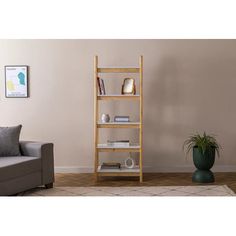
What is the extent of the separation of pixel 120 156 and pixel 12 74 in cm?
195

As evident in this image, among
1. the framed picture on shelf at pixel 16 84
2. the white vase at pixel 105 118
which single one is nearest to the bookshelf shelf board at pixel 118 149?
the white vase at pixel 105 118

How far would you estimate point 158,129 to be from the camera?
5.93m

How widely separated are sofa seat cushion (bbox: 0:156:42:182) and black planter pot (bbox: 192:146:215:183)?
1.95m

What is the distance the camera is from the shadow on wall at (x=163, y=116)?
588 centimetres

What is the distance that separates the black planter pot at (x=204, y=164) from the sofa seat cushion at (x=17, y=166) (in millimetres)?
1950

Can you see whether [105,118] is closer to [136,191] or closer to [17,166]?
[136,191]

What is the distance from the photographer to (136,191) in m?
4.72

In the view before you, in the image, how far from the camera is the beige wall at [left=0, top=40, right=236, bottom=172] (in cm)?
586

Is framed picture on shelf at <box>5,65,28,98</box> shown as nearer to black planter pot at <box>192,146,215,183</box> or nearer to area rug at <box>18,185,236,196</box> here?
area rug at <box>18,185,236,196</box>

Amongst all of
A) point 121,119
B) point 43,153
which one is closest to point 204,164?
point 121,119

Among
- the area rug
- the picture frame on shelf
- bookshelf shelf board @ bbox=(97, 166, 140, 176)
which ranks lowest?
the area rug

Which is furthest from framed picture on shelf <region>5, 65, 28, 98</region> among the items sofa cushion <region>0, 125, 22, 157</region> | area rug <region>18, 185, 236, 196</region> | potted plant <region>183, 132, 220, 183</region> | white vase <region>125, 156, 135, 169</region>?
potted plant <region>183, 132, 220, 183</region>
